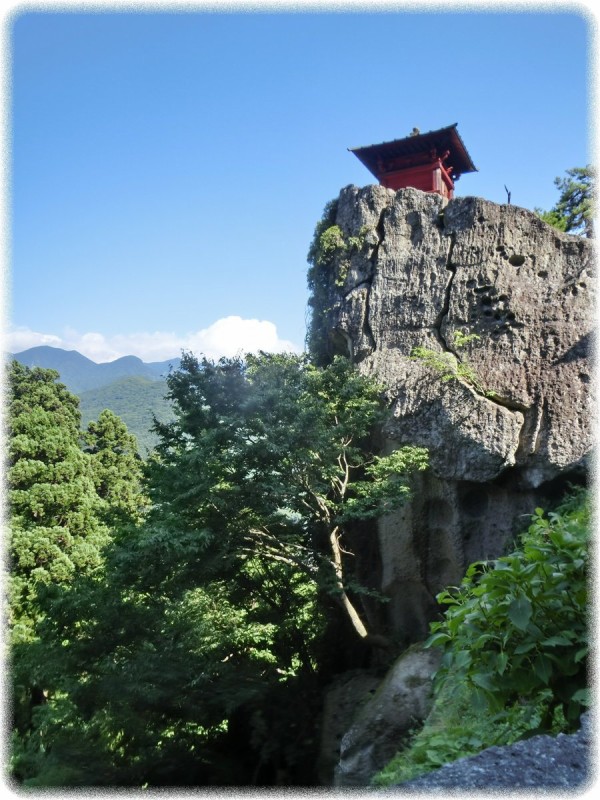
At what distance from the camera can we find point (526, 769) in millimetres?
2639

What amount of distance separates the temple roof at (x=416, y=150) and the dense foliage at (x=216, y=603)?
24.5 feet

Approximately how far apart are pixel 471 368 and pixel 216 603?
6.75m

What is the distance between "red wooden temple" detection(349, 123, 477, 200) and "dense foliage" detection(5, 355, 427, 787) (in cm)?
729

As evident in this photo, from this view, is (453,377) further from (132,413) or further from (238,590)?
(132,413)

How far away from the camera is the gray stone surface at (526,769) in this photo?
257 centimetres

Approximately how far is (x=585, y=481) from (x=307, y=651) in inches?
255

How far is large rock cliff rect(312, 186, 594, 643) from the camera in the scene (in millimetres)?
11812

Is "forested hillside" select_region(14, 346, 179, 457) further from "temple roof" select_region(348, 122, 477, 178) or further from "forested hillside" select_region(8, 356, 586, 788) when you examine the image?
"temple roof" select_region(348, 122, 477, 178)

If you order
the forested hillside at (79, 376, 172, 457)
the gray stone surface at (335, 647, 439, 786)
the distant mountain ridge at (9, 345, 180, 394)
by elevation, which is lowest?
the gray stone surface at (335, 647, 439, 786)

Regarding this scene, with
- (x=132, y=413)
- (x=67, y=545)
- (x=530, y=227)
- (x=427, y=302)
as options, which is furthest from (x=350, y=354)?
(x=132, y=413)

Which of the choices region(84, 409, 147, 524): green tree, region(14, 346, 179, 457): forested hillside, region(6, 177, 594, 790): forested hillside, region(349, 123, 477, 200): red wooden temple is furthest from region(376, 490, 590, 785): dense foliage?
region(84, 409, 147, 524): green tree

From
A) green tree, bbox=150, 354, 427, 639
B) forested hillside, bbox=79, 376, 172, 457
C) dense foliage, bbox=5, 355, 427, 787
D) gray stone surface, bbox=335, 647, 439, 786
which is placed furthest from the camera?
forested hillside, bbox=79, 376, 172, 457

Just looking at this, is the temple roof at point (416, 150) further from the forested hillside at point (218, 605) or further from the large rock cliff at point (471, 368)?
the forested hillside at point (218, 605)

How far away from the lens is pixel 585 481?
36.9 feet
